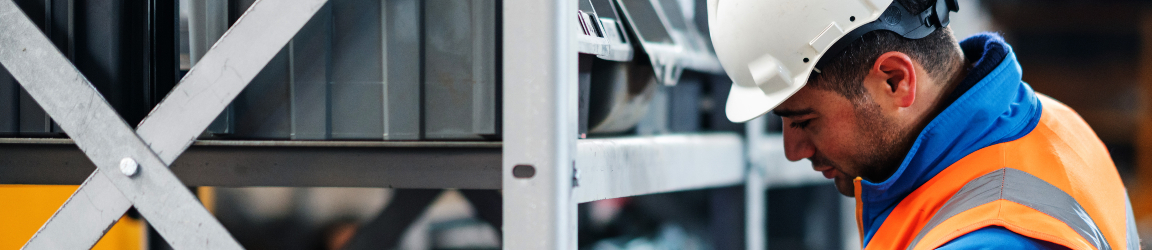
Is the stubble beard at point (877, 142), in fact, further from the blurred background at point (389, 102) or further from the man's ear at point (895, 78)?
the blurred background at point (389, 102)

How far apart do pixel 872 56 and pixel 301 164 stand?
3.43 feet

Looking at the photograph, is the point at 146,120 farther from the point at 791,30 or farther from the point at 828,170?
Answer: the point at 828,170

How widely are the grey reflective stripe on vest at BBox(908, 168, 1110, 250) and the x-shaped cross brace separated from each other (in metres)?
1.08

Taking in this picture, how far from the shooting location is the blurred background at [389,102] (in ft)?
3.66

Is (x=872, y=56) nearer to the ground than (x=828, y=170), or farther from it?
farther from it

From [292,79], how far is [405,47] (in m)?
0.20

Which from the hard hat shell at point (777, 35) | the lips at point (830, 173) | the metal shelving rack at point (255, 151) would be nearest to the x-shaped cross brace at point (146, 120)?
the metal shelving rack at point (255, 151)

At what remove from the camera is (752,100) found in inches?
60.8

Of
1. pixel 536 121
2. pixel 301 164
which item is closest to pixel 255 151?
pixel 301 164

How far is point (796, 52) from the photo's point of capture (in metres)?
1.41

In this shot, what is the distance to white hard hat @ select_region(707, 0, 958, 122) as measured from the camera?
4.48ft

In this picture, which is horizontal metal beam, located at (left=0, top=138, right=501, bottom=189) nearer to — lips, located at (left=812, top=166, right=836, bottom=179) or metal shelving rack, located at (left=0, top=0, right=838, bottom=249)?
metal shelving rack, located at (left=0, top=0, right=838, bottom=249)

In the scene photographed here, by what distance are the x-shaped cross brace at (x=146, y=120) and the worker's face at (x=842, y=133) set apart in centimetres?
96

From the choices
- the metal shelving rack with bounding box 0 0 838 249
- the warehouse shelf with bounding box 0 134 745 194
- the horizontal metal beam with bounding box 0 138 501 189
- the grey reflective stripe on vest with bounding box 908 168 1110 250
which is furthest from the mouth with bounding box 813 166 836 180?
the horizontal metal beam with bounding box 0 138 501 189
